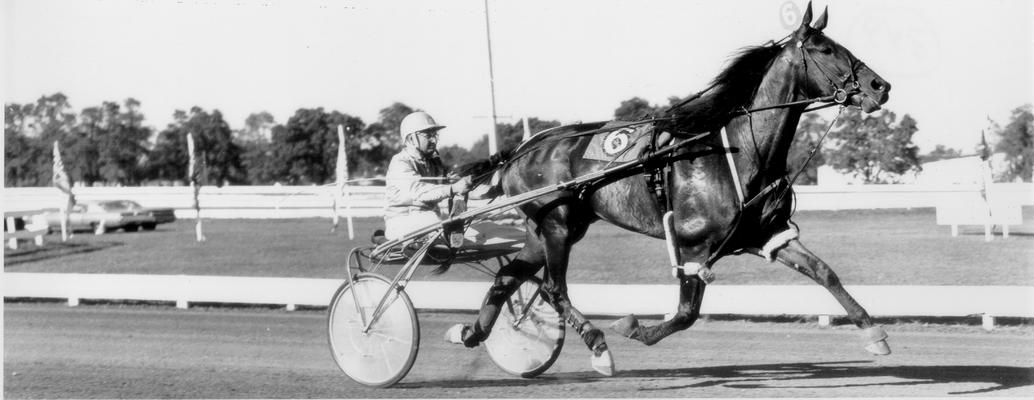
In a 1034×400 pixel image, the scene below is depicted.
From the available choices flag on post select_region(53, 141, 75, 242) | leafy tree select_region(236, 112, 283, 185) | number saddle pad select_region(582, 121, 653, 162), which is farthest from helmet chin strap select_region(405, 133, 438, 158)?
leafy tree select_region(236, 112, 283, 185)

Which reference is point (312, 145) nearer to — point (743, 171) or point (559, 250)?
point (559, 250)

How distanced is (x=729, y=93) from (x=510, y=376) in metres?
2.09

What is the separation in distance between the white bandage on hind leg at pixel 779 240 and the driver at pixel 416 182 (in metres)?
1.67

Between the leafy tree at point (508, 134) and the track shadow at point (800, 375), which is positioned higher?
the leafy tree at point (508, 134)

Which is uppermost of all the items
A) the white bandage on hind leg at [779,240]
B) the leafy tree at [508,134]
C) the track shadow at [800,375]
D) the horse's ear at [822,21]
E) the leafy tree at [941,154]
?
the horse's ear at [822,21]

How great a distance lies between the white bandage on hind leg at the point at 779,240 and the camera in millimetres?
5227

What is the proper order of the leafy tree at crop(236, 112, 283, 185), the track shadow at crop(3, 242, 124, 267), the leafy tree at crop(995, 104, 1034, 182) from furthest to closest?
1. the leafy tree at crop(236, 112, 283, 185)
2. the track shadow at crop(3, 242, 124, 267)
3. the leafy tree at crop(995, 104, 1034, 182)

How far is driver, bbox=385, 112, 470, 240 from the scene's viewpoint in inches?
236

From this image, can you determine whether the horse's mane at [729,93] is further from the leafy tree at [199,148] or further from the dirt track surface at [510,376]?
the leafy tree at [199,148]

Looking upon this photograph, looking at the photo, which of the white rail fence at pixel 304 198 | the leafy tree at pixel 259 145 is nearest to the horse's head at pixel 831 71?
the white rail fence at pixel 304 198

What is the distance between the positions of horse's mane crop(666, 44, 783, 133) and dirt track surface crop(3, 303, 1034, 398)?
54.6 inches

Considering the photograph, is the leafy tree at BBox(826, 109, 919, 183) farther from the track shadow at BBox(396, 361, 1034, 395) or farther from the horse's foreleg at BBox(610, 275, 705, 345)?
the horse's foreleg at BBox(610, 275, 705, 345)

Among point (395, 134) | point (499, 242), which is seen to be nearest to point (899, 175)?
point (395, 134)

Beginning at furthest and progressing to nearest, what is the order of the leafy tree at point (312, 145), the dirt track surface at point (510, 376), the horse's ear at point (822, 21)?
the leafy tree at point (312, 145) → the dirt track surface at point (510, 376) → the horse's ear at point (822, 21)
